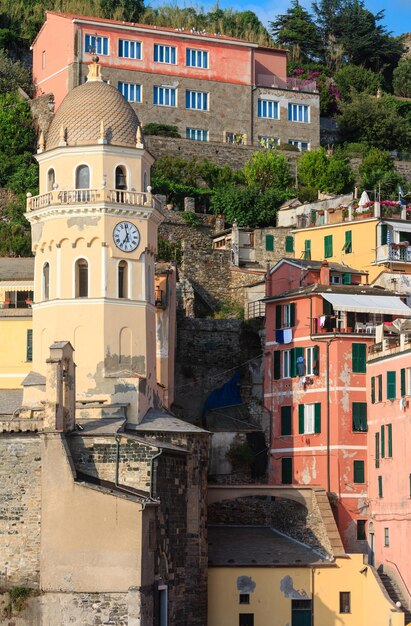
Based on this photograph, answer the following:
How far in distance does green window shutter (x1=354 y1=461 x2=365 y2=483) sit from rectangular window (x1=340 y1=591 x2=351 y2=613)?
651 centimetres

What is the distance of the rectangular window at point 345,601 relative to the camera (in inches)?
2542

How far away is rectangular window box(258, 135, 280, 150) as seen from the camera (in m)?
101

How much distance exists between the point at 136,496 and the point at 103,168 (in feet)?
43.1

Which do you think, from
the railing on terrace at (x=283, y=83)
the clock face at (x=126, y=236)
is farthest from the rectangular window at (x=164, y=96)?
the clock face at (x=126, y=236)

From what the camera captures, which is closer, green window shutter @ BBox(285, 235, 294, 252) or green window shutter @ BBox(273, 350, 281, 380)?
green window shutter @ BBox(273, 350, 281, 380)

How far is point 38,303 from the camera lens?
63.3m

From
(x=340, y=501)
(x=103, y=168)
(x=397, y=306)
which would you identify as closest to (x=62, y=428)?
(x=103, y=168)

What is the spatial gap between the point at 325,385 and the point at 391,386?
14.5ft

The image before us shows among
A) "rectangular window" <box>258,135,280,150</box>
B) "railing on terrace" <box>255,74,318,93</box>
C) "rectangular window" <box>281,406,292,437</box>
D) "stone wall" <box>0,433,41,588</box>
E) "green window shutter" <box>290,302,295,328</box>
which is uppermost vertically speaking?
"railing on terrace" <box>255,74,318,93</box>

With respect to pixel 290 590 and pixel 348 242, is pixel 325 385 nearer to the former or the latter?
pixel 290 590

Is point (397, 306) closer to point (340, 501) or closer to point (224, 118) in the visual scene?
point (340, 501)

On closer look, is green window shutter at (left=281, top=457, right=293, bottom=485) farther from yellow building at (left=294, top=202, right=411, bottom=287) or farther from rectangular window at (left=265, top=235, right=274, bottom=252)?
rectangular window at (left=265, top=235, right=274, bottom=252)

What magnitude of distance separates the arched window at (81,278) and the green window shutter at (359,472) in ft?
48.1

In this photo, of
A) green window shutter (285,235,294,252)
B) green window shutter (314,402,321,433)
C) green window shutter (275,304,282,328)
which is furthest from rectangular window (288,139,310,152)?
green window shutter (314,402,321,433)
